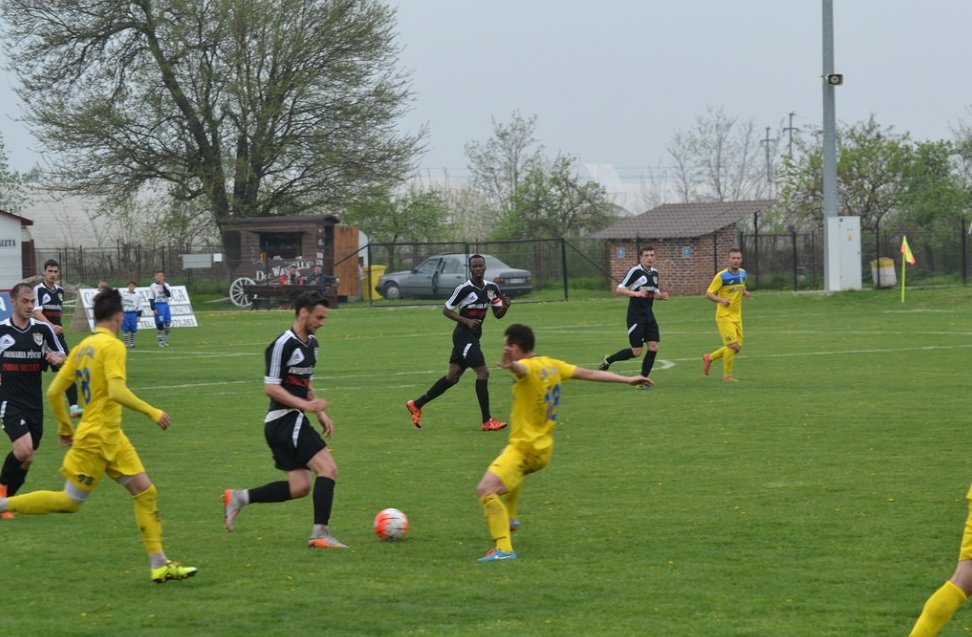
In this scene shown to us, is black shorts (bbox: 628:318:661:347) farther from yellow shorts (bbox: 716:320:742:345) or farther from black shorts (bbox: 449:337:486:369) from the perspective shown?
black shorts (bbox: 449:337:486:369)

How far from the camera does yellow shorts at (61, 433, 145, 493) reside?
8.99m

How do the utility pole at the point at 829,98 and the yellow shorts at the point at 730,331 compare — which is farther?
the utility pole at the point at 829,98

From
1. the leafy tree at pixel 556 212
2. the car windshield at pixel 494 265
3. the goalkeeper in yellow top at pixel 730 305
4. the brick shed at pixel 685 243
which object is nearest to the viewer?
the goalkeeper in yellow top at pixel 730 305

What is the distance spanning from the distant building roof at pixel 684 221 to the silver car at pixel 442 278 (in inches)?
205

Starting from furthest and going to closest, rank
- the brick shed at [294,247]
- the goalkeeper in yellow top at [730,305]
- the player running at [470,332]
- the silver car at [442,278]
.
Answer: the brick shed at [294,247] → the silver car at [442,278] → the goalkeeper in yellow top at [730,305] → the player running at [470,332]

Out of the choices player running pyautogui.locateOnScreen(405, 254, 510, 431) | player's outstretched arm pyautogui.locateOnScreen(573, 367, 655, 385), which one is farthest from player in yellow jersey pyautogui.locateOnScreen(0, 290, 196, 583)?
player running pyautogui.locateOnScreen(405, 254, 510, 431)

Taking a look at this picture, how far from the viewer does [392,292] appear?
5459 centimetres

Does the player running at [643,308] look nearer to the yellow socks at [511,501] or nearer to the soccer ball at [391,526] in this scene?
the yellow socks at [511,501]

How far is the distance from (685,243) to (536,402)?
151 ft

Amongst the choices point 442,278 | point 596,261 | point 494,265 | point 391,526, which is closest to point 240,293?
point 442,278

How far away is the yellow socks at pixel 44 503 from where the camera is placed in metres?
9.45

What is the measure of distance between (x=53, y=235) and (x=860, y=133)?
47854 mm

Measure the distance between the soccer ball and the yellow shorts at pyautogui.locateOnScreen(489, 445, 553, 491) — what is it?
1.03 m

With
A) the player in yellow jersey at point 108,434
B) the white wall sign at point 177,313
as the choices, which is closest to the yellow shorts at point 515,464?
the player in yellow jersey at point 108,434
